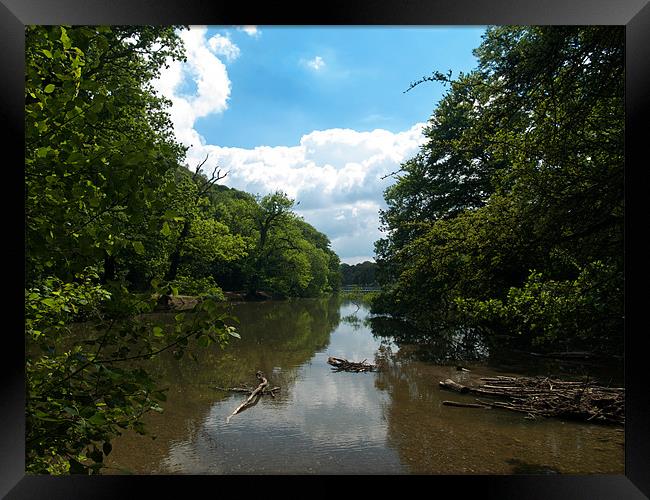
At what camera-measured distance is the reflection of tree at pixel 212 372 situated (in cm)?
437

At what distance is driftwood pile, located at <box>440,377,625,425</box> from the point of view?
5.31 m

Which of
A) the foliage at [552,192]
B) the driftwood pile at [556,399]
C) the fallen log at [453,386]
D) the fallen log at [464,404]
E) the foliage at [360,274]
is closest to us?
the foliage at [552,192]

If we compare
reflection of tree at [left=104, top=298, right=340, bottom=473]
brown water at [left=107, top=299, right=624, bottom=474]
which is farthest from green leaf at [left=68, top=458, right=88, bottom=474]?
brown water at [left=107, top=299, right=624, bottom=474]

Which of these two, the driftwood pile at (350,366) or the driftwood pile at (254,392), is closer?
the driftwood pile at (254,392)

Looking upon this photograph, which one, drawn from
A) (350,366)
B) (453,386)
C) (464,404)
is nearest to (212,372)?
(350,366)

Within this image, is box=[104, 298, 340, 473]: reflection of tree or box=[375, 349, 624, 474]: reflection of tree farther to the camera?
box=[104, 298, 340, 473]: reflection of tree

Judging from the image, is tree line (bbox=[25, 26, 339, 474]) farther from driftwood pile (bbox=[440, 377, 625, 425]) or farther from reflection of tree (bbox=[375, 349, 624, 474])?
driftwood pile (bbox=[440, 377, 625, 425])

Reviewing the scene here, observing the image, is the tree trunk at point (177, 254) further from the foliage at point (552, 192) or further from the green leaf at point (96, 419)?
the green leaf at point (96, 419)

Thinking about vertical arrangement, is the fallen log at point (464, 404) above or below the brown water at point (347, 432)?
above

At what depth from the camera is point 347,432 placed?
5.26 m

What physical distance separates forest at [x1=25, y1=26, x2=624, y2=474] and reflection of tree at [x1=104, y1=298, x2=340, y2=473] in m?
0.29
